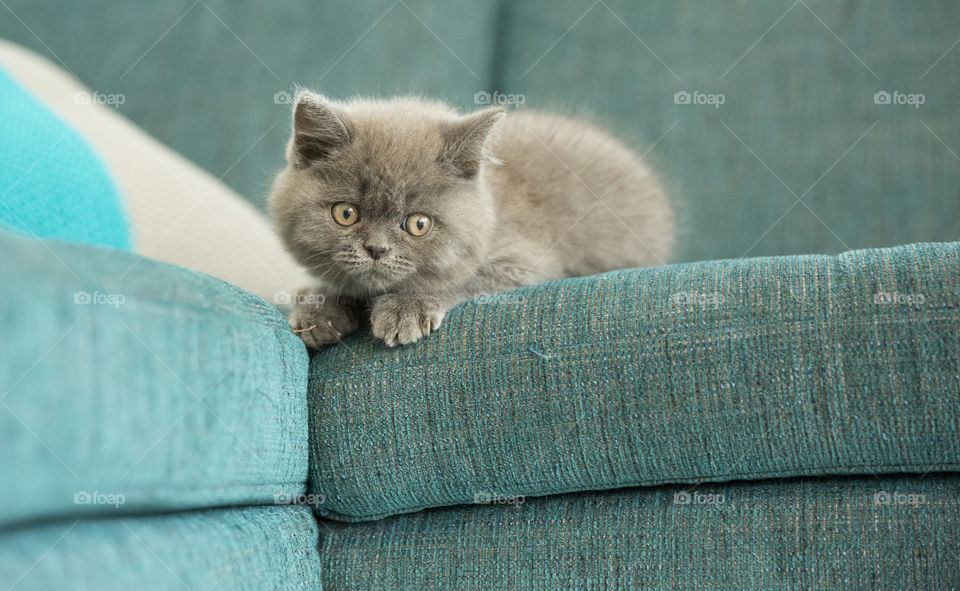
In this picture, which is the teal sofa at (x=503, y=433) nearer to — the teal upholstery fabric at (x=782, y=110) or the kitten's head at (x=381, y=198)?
the kitten's head at (x=381, y=198)

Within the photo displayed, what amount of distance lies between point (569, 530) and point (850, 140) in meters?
1.57

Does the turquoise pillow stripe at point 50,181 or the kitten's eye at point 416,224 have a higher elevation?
the turquoise pillow stripe at point 50,181

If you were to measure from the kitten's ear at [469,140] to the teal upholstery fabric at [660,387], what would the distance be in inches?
11.9

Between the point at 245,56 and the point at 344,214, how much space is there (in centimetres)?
149

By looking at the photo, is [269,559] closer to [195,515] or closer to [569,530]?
[195,515]

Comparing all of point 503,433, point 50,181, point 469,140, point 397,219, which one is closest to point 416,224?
point 397,219

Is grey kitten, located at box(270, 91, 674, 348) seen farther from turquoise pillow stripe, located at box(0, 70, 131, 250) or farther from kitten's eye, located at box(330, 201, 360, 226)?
turquoise pillow stripe, located at box(0, 70, 131, 250)

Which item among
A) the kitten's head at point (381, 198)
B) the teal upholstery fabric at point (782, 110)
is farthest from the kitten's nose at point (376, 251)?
the teal upholstery fabric at point (782, 110)

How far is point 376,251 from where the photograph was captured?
47.6 inches

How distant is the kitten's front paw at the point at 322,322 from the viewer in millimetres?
1218

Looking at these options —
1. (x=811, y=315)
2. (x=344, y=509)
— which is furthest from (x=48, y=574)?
(x=811, y=315)

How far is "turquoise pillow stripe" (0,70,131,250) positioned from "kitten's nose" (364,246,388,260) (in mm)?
615

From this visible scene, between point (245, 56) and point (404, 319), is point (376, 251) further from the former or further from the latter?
point (245, 56)

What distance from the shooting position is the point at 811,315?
3.14 ft
